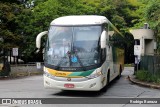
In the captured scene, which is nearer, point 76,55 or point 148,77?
point 76,55

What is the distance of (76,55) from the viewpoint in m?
16.4

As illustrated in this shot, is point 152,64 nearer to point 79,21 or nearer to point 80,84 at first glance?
point 79,21

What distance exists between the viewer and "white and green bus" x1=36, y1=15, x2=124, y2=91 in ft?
53.3

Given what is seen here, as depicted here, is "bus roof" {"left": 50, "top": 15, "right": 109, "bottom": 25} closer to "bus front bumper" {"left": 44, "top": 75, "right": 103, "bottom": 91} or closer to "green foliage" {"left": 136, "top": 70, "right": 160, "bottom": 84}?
"bus front bumper" {"left": 44, "top": 75, "right": 103, "bottom": 91}

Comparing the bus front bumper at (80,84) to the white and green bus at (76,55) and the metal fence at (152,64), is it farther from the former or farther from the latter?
the metal fence at (152,64)

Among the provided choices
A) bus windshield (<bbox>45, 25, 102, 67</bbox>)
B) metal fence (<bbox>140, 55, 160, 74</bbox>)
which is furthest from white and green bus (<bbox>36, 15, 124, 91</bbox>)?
metal fence (<bbox>140, 55, 160, 74</bbox>)

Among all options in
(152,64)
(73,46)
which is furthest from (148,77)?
(73,46)

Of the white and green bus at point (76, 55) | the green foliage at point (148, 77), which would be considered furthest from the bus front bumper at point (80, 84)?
the green foliage at point (148, 77)

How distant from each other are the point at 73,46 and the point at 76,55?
18.8 inches

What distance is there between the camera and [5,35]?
36469 millimetres

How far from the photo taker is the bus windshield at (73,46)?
16.4 meters

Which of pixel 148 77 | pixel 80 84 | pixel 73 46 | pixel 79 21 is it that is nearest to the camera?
pixel 80 84

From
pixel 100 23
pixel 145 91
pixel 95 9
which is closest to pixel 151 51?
pixel 145 91

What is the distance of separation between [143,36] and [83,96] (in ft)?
45.0
